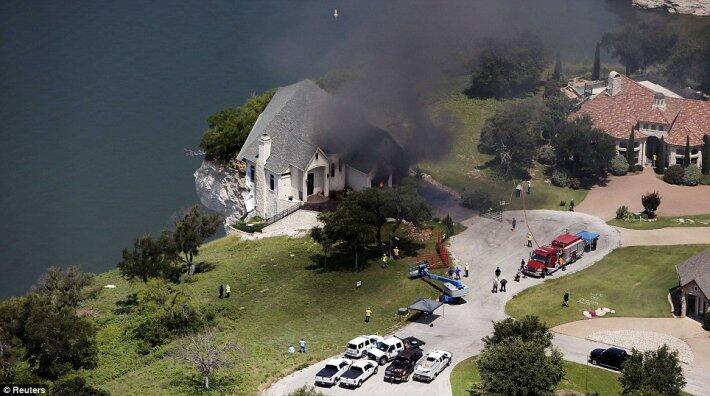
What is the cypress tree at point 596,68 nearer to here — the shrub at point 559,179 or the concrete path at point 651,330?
the shrub at point 559,179

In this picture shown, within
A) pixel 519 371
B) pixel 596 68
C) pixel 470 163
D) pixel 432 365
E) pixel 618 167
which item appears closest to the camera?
pixel 519 371

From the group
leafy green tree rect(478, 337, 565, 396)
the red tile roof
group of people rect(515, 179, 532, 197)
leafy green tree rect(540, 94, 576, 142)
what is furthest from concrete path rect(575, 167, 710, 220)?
leafy green tree rect(478, 337, 565, 396)

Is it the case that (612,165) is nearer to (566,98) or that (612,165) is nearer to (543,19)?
(566,98)

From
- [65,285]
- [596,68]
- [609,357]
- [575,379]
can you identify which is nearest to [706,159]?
[596,68]

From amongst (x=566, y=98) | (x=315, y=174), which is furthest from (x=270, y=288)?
(x=566, y=98)

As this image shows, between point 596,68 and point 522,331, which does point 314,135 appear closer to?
point 522,331

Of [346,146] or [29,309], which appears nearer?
[29,309]
